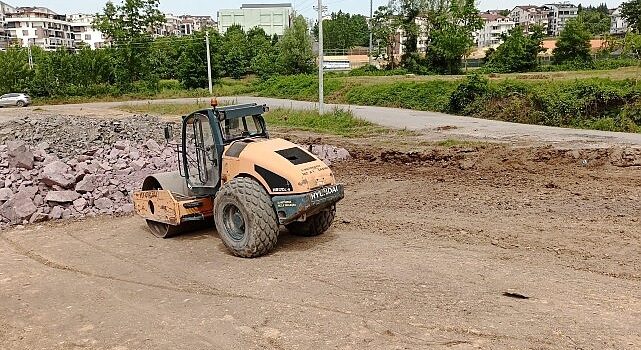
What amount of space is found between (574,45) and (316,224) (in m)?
50.6

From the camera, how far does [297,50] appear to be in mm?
61656

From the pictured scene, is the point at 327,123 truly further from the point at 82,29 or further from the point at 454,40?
the point at 82,29

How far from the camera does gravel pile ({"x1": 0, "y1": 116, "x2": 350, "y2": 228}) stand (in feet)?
38.5

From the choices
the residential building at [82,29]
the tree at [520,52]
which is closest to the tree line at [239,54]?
the tree at [520,52]

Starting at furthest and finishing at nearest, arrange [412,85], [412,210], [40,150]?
[412,85] → [40,150] → [412,210]

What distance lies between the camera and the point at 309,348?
18.7 ft

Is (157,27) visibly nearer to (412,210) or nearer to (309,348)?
(412,210)

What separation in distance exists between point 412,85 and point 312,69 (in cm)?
2711

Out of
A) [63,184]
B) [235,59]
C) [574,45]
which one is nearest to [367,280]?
[63,184]

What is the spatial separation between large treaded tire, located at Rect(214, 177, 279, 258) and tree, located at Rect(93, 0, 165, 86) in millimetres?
56313

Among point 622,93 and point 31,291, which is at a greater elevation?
point 622,93

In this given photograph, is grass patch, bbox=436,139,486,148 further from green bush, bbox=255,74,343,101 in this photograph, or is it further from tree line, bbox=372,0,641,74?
tree line, bbox=372,0,641,74

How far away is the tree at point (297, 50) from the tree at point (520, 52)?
1898cm

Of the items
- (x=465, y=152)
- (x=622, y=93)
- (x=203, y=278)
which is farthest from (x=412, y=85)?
(x=203, y=278)
